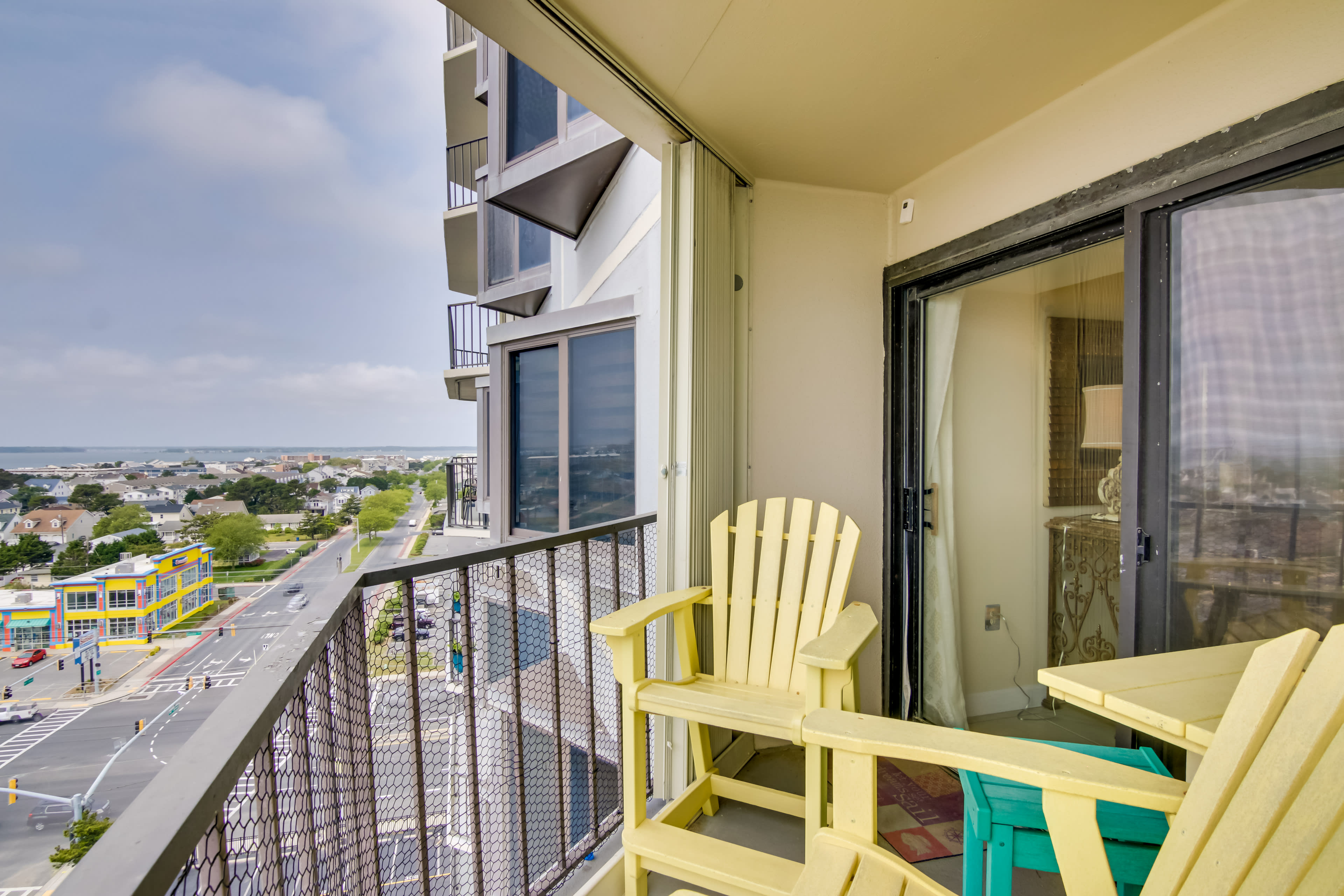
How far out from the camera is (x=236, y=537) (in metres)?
2.02

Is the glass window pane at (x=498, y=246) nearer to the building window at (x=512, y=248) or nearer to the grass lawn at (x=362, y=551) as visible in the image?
the building window at (x=512, y=248)

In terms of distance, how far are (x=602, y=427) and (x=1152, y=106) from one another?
11.0 ft

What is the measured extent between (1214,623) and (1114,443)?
59 centimetres

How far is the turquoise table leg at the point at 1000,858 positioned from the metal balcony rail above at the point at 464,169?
8.11 metres

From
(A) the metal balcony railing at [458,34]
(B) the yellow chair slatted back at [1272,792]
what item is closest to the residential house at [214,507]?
(B) the yellow chair slatted back at [1272,792]

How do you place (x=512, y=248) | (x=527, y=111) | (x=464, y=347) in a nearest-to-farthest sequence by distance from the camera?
(x=527, y=111) < (x=512, y=248) < (x=464, y=347)

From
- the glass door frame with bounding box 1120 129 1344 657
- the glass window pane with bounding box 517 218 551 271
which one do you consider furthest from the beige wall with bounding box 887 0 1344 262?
the glass window pane with bounding box 517 218 551 271

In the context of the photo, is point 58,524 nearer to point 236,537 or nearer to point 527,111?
point 236,537

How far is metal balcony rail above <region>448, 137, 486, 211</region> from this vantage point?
7.72 m

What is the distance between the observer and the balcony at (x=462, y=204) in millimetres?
7387

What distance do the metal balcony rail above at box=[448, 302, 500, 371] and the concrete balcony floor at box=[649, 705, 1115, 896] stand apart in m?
8.09

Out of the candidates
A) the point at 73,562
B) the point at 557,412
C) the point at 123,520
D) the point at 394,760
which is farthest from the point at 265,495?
the point at 557,412

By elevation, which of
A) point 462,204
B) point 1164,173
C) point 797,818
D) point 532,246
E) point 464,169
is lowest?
point 797,818

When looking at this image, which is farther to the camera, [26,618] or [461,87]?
[461,87]
